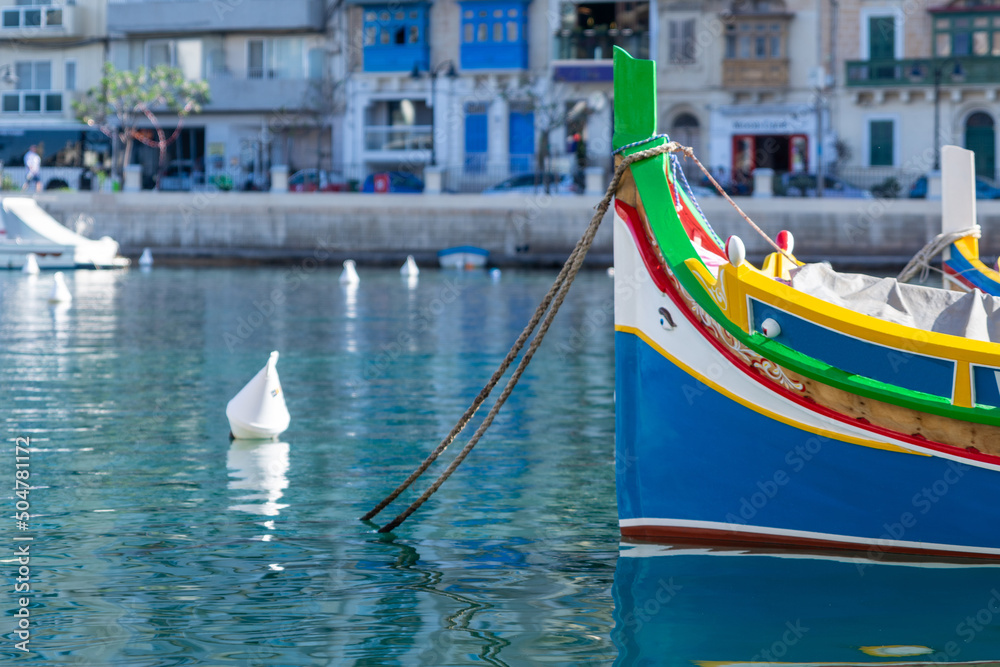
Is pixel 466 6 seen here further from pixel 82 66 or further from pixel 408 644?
pixel 408 644

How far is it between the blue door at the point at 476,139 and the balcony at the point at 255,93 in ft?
19.6

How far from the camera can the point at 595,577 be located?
766 centimetres

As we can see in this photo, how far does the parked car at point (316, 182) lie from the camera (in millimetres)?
42875

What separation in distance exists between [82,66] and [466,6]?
14680mm

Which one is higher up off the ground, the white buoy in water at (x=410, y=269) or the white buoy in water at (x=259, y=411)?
the white buoy in water at (x=410, y=269)

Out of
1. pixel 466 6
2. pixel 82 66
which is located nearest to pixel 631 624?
pixel 466 6

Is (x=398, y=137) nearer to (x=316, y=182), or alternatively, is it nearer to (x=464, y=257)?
(x=316, y=182)

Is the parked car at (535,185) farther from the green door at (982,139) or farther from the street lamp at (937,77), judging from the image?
the green door at (982,139)

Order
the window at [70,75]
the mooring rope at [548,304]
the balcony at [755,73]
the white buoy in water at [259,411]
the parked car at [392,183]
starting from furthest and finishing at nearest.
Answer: the window at [70,75] → the balcony at [755,73] → the parked car at [392,183] → the white buoy in water at [259,411] → the mooring rope at [548,304]

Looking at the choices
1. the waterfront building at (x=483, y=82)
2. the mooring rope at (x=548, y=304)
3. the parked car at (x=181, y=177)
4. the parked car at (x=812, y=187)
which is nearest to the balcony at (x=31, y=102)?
the parked car at (x=181, y=177)

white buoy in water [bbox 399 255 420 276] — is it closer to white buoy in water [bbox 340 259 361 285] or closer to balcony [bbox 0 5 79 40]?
white buoy in water [bbox 340 259 361 285]

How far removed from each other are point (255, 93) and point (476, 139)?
8.12m

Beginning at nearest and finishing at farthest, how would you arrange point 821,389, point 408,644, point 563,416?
point 408,644
point 821,389
point 563,416

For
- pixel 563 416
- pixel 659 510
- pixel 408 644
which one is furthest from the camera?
pixel 563 416
